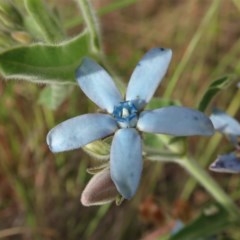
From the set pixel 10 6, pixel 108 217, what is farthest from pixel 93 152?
pixel 108 217

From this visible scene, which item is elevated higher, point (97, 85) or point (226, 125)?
point (97, 85)

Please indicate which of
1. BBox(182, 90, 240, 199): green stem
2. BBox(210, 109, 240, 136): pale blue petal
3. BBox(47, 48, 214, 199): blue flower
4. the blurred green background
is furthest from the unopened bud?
BBox(182, 90, 240, 199): green stem

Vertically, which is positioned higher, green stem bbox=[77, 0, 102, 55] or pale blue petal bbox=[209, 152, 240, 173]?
green stem bbox=[77, 0, 102, 55]

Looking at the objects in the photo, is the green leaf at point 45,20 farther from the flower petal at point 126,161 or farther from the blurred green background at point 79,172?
the blurred green background at point 79,172

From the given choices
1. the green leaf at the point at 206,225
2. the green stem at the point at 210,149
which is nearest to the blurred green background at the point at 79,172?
the green stem at the point at 210,149

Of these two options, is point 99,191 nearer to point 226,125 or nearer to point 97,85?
point 97,85

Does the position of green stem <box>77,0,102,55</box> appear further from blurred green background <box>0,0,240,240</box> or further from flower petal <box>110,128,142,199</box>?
blurred green background <box>0,0,240,240</box>

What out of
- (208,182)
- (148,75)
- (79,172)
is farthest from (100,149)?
(79,172)

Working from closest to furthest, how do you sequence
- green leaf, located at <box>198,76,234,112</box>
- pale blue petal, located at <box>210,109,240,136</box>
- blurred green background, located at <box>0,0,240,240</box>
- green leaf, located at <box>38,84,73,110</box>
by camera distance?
green leaf, located at <box>198,76,234,112</box> → pale blue petal, located at <box>210,109,240,136</box> → green leaf, located at <box>38,84,73,110</box> → blurred green background, located at <box>0,0,240,240</box>
